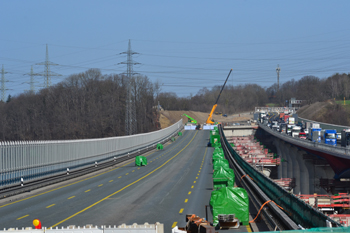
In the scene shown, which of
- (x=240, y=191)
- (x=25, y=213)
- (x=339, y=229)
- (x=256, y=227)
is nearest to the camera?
(x=339, y=229)

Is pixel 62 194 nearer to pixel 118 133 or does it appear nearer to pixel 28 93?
pixel 118 133

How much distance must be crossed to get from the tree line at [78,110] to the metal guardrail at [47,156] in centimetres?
6104

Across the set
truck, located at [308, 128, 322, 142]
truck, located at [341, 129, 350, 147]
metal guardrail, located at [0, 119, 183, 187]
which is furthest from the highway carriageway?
truck, located at [308, 128, 322, 142]

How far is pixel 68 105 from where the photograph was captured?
146375mm

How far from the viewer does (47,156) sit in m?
34.0

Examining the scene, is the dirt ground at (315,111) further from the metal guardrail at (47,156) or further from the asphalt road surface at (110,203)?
the asphalt road surface at (110,203)

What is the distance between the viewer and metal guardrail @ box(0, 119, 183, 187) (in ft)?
89.5

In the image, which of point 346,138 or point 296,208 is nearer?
point 296,208

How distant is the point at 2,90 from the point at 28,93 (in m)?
40.9

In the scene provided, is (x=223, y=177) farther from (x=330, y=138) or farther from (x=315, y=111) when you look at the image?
(x=315, y=111)

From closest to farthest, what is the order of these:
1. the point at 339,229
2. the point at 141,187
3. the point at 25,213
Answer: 1. the point at 339,229
2. the point at 25,213
3. the point at 141,187

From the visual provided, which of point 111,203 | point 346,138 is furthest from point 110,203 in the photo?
point 346,138

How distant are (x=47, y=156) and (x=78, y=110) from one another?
111304mm

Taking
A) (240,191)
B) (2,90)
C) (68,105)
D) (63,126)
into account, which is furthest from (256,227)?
(68,105)
